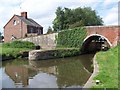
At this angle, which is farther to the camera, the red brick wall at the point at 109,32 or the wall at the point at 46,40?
the wall at the point at 46,40

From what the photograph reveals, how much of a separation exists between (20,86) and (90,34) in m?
21.9

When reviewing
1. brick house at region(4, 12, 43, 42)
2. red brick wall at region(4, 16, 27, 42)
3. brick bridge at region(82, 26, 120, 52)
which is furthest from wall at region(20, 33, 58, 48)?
red brick wall at region(4, 16, 27, 42)

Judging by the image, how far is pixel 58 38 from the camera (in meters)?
37.9

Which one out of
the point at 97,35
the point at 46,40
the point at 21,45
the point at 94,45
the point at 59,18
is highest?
the point at 59,18

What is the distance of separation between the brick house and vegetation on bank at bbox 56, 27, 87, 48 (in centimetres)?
1088

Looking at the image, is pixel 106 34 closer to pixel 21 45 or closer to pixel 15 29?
pixel 21 45

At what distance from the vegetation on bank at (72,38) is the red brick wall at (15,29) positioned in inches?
478

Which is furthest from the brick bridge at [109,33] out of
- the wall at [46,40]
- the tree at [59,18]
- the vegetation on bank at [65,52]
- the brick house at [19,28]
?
the tree at [59,18]

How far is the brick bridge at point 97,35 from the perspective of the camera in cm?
3244

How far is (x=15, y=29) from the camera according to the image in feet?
162

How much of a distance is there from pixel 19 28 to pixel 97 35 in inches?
749

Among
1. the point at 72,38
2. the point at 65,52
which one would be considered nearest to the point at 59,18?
the point at 72,38

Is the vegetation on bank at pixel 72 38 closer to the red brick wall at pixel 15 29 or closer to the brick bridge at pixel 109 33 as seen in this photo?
the brick bridge at pixel 109 33

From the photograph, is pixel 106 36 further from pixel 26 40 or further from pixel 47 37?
pixel 26 40
